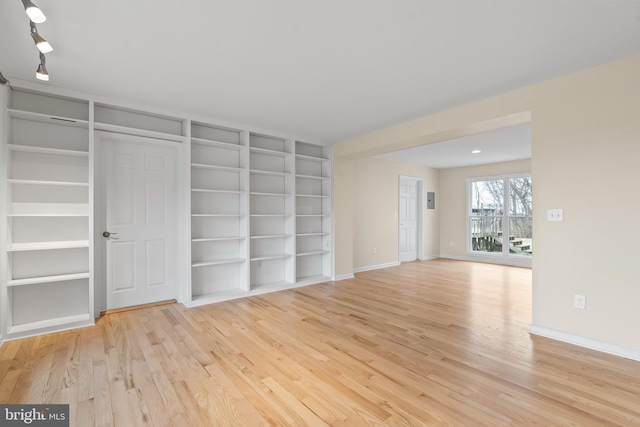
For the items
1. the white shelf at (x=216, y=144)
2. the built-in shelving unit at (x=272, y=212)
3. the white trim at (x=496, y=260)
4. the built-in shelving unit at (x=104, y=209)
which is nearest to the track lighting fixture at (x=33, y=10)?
the built-in shelving unit at (x=104, y=209)

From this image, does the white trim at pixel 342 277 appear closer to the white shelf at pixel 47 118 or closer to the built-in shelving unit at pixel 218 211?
the built-in shelving unit at pixel 218 211

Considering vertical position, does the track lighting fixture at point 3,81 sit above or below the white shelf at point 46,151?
above

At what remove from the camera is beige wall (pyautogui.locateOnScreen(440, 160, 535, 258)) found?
7980 mm

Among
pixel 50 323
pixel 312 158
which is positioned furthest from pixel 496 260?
pixel 50 323

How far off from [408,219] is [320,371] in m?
6.14

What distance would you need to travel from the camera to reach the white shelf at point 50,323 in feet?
9.70

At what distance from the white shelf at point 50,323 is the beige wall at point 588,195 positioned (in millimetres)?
4796

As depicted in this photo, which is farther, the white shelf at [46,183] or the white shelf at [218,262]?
the white shelf at [218,262]

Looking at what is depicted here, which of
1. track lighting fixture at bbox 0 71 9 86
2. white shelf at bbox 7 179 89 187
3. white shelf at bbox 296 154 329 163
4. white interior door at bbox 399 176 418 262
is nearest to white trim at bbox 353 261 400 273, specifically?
white interior door at bbox 399 176 418 262

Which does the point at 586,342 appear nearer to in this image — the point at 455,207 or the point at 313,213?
→ the point at 313,213

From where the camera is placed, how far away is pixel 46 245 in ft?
10.0

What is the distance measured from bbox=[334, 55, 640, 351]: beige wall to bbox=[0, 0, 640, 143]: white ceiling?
235mm

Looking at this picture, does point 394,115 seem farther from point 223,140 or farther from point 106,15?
point 106,15

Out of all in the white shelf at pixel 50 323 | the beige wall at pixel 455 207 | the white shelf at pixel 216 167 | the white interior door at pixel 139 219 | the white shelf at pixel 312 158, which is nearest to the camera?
the white shelf at pixel 50 323
